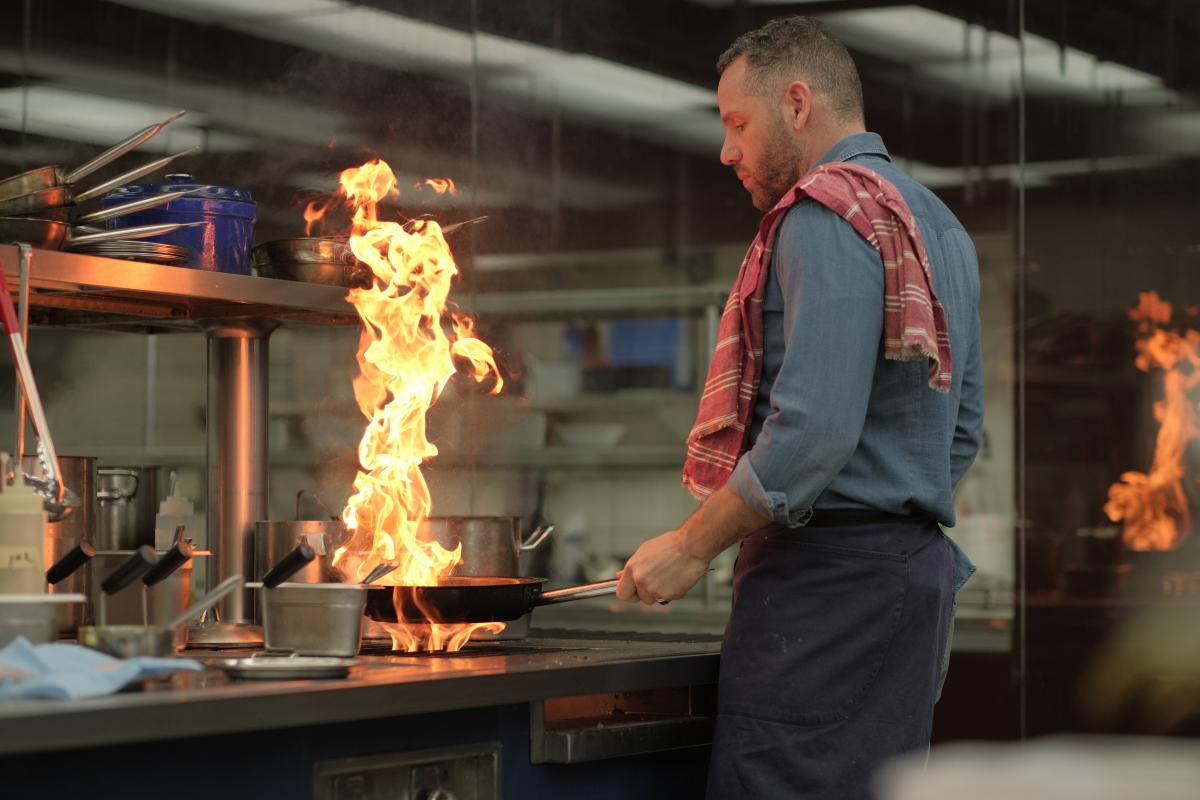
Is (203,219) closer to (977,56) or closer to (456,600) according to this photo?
(456,600)

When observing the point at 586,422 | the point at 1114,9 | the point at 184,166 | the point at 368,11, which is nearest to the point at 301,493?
the point at 184,166

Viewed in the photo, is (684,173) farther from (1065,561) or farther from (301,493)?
(301,493)

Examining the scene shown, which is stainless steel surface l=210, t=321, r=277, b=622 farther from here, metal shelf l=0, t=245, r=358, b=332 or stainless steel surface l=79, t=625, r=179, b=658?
stainless steel surface l=79, t=625, r=179, b=658

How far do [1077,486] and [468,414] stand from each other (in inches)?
72.3

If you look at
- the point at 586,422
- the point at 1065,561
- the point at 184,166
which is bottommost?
the point at 1065,561

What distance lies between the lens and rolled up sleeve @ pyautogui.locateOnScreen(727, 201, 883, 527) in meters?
2.08

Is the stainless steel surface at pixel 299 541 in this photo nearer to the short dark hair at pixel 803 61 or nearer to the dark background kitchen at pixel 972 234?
the short dark hair at pixel 803 61

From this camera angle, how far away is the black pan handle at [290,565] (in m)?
2.05

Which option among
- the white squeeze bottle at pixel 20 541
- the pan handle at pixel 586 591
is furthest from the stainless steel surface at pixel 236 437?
the white squeeze bottle at pixel 20 541

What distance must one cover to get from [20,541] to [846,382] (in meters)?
1.01

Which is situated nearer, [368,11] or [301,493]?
[301,493]

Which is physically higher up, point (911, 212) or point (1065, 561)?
point (911, 212)

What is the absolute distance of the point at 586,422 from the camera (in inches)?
180

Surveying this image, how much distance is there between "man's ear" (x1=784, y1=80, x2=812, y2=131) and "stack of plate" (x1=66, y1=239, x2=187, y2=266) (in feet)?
3.03
